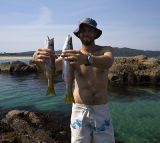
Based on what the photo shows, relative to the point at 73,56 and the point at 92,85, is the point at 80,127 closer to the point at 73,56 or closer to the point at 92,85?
the point at 92,85

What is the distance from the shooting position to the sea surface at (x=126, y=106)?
10.5m

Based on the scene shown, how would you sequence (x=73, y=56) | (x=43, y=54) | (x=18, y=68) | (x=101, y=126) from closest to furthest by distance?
(x=73, y=56) < (x=43, y=54) < (x=101, y=126) < (x=18, y=68)

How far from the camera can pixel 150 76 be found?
1000 inches

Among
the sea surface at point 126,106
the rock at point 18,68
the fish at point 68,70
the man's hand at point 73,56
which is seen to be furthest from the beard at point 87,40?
the rock at point 18,68

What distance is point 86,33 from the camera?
169 inches

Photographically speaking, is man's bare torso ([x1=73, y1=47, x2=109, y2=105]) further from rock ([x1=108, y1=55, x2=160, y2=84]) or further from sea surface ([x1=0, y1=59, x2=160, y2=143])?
rock ([x1=108, y1=55, x2=160, y2=84])

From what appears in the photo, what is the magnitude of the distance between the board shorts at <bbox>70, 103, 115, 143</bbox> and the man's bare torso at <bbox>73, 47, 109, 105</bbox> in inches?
6.1

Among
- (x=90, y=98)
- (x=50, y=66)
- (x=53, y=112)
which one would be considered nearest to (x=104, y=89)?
(x=90, y=98)

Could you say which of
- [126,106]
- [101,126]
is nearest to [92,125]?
[101,126]

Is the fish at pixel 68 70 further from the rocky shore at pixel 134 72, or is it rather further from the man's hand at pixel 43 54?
the rocky shore at pixel 134 72

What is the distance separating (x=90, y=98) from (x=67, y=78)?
1104 millimetres

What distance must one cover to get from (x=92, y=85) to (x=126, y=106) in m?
11.8

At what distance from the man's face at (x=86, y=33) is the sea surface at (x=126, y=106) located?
23.8 feet

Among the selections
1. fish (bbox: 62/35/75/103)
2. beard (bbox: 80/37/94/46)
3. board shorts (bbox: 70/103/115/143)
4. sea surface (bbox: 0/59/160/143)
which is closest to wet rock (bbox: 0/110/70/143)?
sea surface (bbox: 0/59/160/143)
